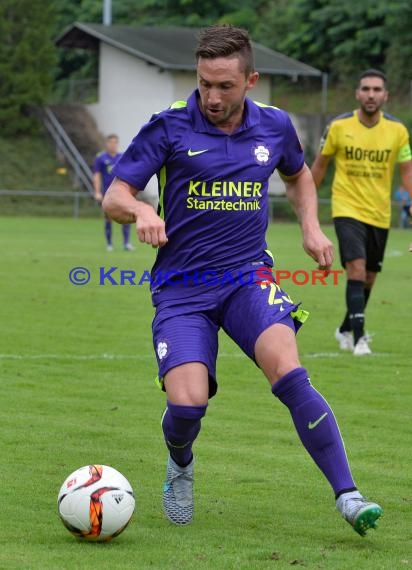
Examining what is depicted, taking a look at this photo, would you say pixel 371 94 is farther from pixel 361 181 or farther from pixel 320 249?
pixel 320 249

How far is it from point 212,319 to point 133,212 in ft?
2.21

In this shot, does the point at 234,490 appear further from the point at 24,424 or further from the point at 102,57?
the point at 102,57

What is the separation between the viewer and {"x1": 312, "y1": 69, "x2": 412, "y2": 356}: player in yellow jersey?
1105cm

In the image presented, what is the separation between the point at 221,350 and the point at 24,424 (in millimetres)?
4079

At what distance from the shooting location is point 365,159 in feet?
37.2

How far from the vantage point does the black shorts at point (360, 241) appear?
11070 millimetres

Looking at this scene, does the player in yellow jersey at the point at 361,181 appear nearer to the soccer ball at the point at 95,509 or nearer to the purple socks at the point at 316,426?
the purple socks at the point at 316,426

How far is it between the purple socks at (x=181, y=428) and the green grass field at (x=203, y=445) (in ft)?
1.02

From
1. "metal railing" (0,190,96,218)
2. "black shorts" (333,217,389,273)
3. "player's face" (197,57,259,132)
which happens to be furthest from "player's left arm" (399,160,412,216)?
"metal railing" (0,190,96,218)

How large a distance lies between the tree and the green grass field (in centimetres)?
3437

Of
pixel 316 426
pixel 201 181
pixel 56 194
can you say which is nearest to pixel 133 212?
pixel 201 181

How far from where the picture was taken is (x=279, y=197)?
43.3 meters

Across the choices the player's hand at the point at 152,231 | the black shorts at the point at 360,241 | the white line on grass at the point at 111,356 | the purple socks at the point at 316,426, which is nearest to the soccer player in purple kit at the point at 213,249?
the purple socks at the point at 316,426

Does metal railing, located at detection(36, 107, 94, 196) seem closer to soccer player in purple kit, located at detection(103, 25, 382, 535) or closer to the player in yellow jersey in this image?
the player in yellow jersey
